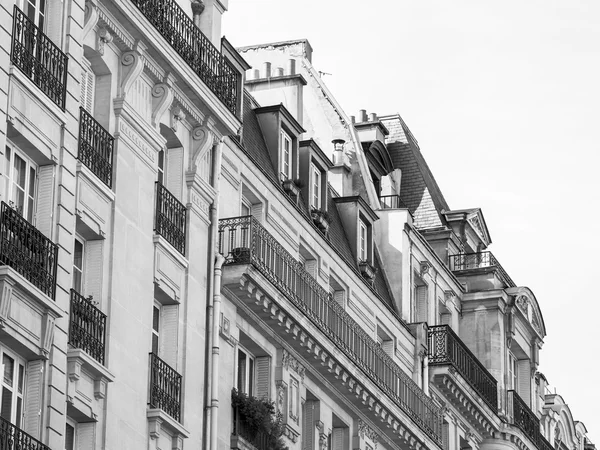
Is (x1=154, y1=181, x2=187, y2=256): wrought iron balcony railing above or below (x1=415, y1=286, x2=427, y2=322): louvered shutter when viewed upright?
below

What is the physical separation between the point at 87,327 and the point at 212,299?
17.4ft

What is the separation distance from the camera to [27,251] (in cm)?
2609

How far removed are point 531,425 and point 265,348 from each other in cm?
1820

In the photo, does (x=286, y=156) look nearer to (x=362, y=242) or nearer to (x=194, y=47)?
(x=362, y=242)

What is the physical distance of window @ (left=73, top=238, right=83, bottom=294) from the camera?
28516 mm

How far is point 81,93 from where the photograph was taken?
29562 mm

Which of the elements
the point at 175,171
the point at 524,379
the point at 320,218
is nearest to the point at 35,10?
the point at 175,171

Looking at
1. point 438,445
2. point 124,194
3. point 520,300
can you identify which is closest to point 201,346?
point 124,194

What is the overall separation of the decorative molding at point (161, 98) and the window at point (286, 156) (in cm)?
808

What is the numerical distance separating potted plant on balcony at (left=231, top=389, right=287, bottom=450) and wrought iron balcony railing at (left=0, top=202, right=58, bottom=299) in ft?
27.8

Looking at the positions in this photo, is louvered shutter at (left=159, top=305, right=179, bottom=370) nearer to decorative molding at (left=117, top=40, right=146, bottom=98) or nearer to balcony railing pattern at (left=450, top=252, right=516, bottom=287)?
decorative molding at (left=117, top=40, right=146, bottom=98)

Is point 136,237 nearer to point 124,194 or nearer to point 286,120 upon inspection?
point 124,194

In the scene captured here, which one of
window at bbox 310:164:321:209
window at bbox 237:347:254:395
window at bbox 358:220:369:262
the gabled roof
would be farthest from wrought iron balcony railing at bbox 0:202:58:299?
the gabled roof

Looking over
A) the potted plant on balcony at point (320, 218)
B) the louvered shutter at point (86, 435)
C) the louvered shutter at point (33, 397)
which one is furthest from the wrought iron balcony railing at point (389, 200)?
the louvered shutter at point (33, 397)
